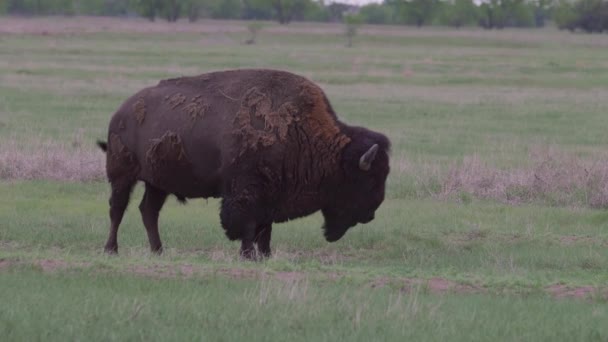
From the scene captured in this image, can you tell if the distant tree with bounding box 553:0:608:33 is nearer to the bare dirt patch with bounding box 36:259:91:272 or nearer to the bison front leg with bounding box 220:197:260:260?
the bison front leg with bounding box 220:197:260:260

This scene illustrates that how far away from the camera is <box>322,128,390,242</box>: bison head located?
11.3 m

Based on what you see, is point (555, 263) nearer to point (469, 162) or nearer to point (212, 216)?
point (212, 216)

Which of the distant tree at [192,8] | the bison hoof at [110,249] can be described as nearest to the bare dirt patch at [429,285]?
the bison hoof at [110,249]

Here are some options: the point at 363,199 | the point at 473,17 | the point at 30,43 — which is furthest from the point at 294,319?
the point at 473,17

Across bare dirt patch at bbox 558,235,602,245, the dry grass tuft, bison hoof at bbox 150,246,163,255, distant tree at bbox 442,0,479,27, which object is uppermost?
bison hoof at bbox 150,246,163,255

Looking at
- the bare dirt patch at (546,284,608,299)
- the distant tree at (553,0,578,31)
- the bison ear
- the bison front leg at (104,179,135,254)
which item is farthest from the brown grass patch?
the distant tree at (553,0,578,31)

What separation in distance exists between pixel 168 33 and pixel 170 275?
7657cm

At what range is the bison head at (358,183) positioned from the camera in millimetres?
11258

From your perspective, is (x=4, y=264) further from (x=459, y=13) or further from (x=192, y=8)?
(x=459, y=13)

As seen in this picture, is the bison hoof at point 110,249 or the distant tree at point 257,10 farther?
the distant tree at point 257,10

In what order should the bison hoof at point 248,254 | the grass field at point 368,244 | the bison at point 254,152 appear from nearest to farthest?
the grass field at point 368,244 < the bison hoof at point 248,254 < the bison at point 254,152

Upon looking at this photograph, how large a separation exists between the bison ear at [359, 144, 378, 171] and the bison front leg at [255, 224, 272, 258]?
1.23 meters

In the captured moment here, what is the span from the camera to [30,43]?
64625mm

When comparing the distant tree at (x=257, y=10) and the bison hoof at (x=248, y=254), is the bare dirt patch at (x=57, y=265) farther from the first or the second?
the distant tree at (x=257, y=10)
